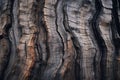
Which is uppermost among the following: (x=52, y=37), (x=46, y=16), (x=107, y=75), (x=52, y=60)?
(x=46, y=16)

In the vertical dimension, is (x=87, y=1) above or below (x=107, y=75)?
above

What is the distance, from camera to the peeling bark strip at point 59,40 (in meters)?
1.67

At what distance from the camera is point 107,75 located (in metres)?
1.72

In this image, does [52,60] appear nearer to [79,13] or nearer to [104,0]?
[79,13]

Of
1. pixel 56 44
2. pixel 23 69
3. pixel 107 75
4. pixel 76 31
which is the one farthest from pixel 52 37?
pixel 107 75

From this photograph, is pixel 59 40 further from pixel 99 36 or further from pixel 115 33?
pixel 115 33

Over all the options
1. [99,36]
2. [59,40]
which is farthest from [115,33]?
[59,40]

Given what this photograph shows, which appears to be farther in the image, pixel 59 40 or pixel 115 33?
pixel 115 33

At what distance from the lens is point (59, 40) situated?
1693mm

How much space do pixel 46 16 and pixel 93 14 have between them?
12.9 inches

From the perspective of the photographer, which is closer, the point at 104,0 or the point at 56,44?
the point at 56,44

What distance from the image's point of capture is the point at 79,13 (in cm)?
176

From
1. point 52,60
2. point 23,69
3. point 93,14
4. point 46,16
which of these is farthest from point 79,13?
point 23,69

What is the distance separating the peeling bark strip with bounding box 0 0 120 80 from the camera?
1.67 metres
